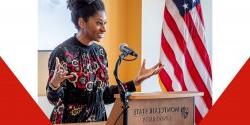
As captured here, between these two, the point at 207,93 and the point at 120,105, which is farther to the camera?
the point at 207,93

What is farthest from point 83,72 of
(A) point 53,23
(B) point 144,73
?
(A) point 53,23

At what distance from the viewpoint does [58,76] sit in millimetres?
2330

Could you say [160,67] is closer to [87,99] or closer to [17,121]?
[87,99]

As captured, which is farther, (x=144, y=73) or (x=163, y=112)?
(x=144, y=73)

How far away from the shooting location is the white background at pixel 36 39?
2434mm

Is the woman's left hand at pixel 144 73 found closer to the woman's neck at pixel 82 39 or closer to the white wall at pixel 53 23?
the woman's neck at pixel 82 39

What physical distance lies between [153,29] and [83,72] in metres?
0.98

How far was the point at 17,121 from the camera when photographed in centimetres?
220

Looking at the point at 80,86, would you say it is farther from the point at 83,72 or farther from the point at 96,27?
the point at 96,27

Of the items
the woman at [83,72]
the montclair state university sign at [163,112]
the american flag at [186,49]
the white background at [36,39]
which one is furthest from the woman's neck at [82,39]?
the montclair state university sign at [163,112]

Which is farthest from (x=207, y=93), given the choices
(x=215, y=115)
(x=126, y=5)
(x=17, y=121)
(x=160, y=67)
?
(x=17, y=121)

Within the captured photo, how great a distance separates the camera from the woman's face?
250cm

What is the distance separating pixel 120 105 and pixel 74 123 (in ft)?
2.22

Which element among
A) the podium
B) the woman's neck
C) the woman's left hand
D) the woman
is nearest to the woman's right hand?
the woman
